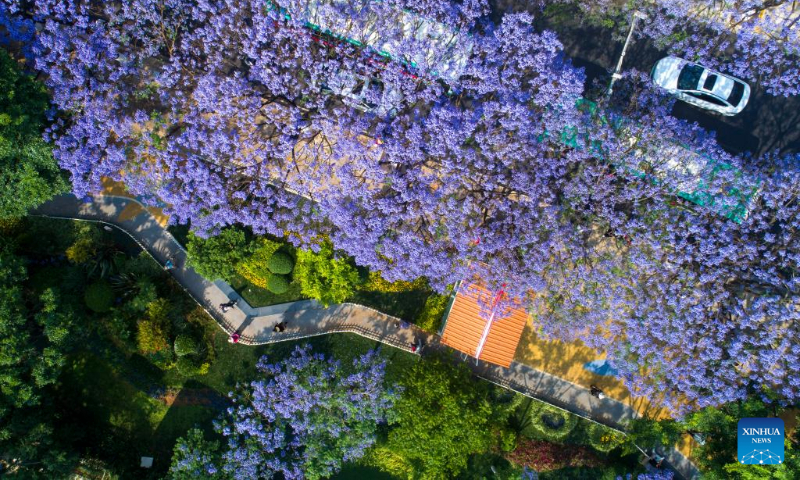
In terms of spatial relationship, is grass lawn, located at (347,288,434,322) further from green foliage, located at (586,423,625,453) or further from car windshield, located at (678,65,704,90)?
car windshield, located at (678,65,704,90)

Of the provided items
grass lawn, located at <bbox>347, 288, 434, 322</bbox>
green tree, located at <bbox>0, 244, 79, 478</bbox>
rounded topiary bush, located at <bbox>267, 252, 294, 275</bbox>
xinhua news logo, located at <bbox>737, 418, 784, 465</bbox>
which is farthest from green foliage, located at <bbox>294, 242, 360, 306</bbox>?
xinhua news logo, located at <bbox>737, 418, 784, 465</bbox>

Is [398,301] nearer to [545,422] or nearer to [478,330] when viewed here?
[478,330]

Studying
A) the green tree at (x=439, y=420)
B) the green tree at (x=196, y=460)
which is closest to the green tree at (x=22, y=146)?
the green tree at (x=196, y=460)

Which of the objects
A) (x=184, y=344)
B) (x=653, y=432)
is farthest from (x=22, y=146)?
(x=653, y=432)

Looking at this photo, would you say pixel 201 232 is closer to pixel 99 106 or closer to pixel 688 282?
pixel 99 106

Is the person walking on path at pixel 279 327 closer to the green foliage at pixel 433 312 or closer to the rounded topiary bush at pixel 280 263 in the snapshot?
the rounded topiary bush at pixel 280 263

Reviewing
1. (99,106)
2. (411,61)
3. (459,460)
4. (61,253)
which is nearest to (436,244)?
(411,61)
